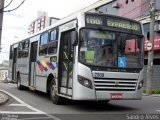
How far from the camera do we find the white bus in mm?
11422

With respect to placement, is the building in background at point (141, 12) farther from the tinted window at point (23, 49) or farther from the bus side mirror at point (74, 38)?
the bus side mirror at point (74, 38)

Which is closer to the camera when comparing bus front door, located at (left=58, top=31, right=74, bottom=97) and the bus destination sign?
the bus destination sign

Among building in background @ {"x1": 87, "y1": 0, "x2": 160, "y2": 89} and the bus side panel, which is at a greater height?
building in background @ {"x1": 87, "y1": 0, "x2": 160, "y2": 89}

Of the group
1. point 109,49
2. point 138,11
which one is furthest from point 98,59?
point 138,11

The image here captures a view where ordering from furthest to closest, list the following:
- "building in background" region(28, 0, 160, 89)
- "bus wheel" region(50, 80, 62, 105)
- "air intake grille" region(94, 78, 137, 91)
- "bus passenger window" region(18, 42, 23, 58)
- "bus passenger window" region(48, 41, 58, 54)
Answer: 1. "building in background" region(28, 0, 160, 89)
2. "bus passenger window" region(18, 42, 23, 58)
3. "bus passenger window" region(48, 41, 58, 54)
4. "bus wheel" region(50, 80, 62, 105)
5. "air intake grille" region(94, 78, 137, 91)

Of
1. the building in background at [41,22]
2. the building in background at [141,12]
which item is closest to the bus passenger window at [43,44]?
the building in background at [141,12]

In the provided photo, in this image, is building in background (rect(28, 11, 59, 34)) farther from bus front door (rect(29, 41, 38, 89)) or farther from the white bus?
the white bus

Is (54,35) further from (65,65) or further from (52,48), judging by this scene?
(65,65)

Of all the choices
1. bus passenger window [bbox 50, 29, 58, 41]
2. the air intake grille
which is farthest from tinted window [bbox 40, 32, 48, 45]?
the air intake grille

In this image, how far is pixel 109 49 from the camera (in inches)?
463

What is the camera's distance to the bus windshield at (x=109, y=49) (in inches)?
452

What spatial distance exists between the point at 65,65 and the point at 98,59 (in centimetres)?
152

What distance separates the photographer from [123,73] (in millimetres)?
11797

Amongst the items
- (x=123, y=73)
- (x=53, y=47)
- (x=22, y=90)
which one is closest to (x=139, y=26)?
(x=123, y=73)
